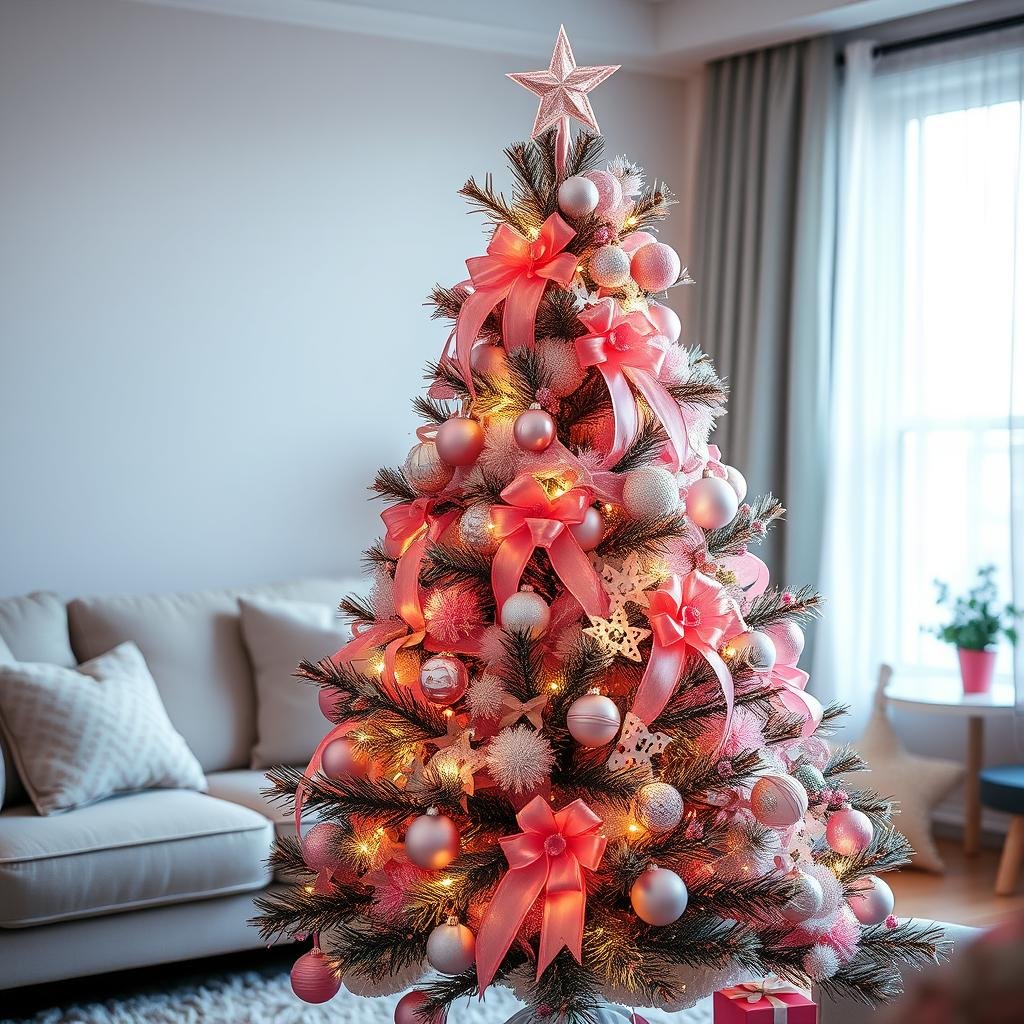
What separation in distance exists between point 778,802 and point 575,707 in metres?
0.28

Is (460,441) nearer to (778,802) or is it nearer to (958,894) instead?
(778,802)

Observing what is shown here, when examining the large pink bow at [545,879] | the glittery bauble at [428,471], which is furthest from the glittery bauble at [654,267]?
the large pink bow at [545,879]

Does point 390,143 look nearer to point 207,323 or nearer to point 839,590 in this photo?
point 207,323

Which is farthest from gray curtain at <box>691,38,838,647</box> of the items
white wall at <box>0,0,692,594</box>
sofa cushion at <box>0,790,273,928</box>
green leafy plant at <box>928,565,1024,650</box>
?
sofa cushion at <box>0,790,273,928</box>

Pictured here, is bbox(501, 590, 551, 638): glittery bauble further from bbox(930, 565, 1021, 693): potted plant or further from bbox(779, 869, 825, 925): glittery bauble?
bbox(930, 565, 1021, 693): potted plant

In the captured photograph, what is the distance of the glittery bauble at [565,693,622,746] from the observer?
58.4 inches

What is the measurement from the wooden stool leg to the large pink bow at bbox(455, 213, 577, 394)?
9.00 ft

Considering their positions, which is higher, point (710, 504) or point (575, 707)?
point (710, 504)

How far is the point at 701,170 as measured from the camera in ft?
15.3

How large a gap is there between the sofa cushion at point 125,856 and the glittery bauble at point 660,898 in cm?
152

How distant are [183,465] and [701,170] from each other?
89.2 inches

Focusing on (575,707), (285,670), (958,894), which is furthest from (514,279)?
(958,894)

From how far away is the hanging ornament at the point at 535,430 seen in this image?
5.25ft

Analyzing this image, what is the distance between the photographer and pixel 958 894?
3645 millimetres
